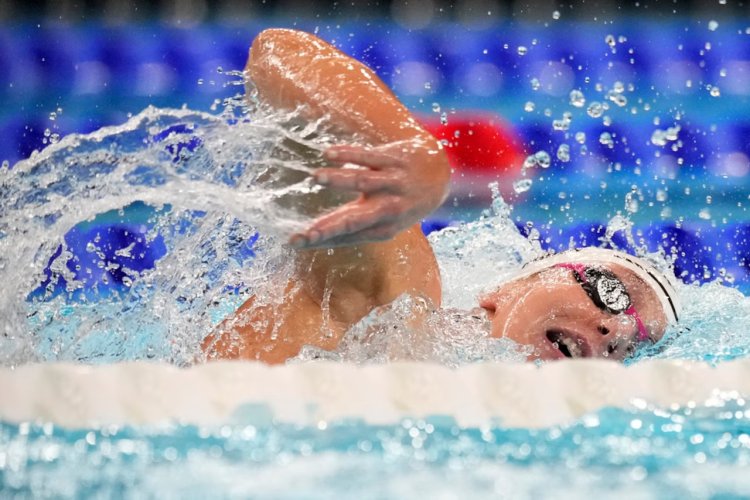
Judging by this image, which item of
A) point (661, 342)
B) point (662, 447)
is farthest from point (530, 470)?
point (661, 342)

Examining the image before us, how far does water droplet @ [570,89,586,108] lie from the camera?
3410 mm

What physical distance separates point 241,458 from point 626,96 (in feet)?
9.59

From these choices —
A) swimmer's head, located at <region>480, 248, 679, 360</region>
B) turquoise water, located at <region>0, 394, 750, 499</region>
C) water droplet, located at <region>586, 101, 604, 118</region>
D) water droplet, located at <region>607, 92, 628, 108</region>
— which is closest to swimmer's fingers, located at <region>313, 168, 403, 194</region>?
turquoise water, located at <region>0, 394, 750, 499</region>

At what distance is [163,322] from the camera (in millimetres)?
1757

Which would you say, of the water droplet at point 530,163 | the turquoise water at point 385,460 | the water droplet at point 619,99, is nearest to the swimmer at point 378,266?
the turquoise water at point 385,460

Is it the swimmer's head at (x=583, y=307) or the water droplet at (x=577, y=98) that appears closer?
the swimmer's head at (x=583, y=307)

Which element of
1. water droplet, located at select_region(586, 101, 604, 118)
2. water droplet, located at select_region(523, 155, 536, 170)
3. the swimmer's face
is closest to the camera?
the swimmer's face

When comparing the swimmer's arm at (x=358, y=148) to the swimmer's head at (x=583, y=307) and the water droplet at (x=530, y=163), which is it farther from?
the water droplet at (x=530, y=163)

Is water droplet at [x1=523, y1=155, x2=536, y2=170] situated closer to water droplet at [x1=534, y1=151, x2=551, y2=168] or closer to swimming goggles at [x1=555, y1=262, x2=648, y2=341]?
water droplet at [x1=534, y1=151, x2=551, y2=168]

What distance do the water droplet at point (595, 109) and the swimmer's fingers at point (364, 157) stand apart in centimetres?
240

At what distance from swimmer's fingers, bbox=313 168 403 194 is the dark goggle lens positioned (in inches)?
29.1

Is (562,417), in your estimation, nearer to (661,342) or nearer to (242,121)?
(242,121)

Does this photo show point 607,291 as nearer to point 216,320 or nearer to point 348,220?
point 348,220

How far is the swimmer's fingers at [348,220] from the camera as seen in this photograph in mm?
1117
